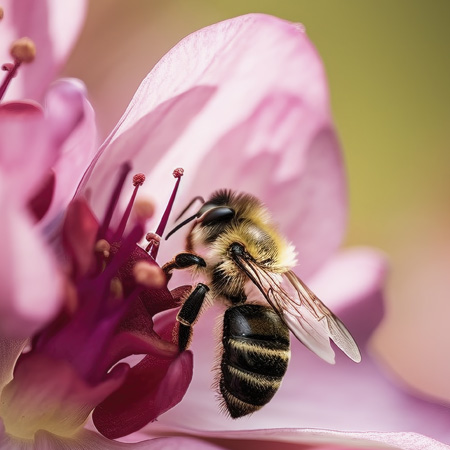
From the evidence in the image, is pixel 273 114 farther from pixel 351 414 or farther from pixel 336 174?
pixel 351 414

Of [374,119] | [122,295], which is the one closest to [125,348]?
[122,295]

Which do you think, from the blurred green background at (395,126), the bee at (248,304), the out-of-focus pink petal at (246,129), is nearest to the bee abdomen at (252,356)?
the bee at (248,304)

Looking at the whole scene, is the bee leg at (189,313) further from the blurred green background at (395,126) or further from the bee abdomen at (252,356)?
the blurred green background at (395,126)

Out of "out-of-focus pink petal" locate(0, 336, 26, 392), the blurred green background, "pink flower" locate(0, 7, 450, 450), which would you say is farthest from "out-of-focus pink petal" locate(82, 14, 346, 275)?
the blurred green background

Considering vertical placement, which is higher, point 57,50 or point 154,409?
point 57,50

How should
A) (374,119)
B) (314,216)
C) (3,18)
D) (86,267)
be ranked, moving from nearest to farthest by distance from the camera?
(86,267) < (3,18) < (314,216) < (374,119)

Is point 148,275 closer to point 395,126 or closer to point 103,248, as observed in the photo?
point 103,248
